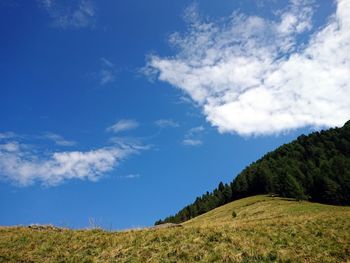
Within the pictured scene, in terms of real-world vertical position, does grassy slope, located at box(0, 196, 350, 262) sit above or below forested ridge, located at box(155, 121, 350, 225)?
below

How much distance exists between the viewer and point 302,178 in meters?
121

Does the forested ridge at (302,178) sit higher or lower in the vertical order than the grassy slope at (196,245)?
higher

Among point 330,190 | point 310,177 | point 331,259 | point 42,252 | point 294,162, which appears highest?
point 294,162

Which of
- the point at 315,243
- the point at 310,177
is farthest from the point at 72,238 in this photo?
the point at 310,177

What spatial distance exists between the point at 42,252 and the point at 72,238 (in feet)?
8.88

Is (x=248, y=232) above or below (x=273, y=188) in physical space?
below

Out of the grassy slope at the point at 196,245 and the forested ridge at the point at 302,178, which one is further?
the forested ridge at the point at 302,178

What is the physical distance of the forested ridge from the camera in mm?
103000

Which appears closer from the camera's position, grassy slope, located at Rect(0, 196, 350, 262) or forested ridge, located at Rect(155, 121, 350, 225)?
grassy slope, located at Rect(0, 196, 350, 262)

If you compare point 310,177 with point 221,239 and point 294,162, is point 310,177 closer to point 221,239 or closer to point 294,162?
point 294,162

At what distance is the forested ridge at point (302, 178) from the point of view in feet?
338

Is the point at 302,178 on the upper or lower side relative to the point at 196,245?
upper

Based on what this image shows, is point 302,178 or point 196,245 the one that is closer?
point 196,245

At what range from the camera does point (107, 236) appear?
19.3 m
